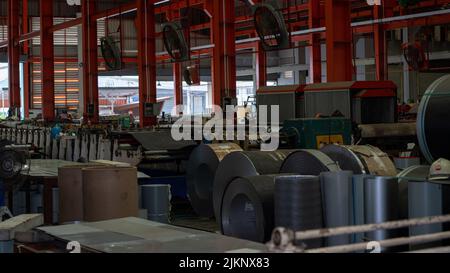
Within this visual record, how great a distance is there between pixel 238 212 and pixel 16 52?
2636 cm

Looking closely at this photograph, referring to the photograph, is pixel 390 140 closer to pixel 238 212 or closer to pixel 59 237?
pixel 238 212

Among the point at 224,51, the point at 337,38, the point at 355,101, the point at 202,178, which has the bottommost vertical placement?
the point at 202,178

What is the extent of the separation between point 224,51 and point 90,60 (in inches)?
310

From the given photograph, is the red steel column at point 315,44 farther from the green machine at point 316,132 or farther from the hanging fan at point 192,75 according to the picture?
the green machine at point 316,132

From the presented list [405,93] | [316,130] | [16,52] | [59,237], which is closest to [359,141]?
[316,130]

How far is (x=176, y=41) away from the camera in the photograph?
18641 mm

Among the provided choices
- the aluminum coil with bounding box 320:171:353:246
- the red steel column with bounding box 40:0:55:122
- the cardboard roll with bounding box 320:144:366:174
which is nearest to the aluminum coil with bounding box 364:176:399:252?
the aluminum coil with bounding box 320:171:353:246

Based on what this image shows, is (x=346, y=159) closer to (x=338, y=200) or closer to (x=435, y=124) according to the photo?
(x=435, y=124)

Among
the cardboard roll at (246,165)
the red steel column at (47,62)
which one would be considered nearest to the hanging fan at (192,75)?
the red steel column at (47,62)

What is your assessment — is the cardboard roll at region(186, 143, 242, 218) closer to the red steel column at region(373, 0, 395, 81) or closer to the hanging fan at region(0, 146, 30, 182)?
the hanging fan at region(0, 146, 30, 182)

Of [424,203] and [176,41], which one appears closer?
[424,203]

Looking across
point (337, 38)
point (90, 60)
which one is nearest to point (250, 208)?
point (337, 38)
